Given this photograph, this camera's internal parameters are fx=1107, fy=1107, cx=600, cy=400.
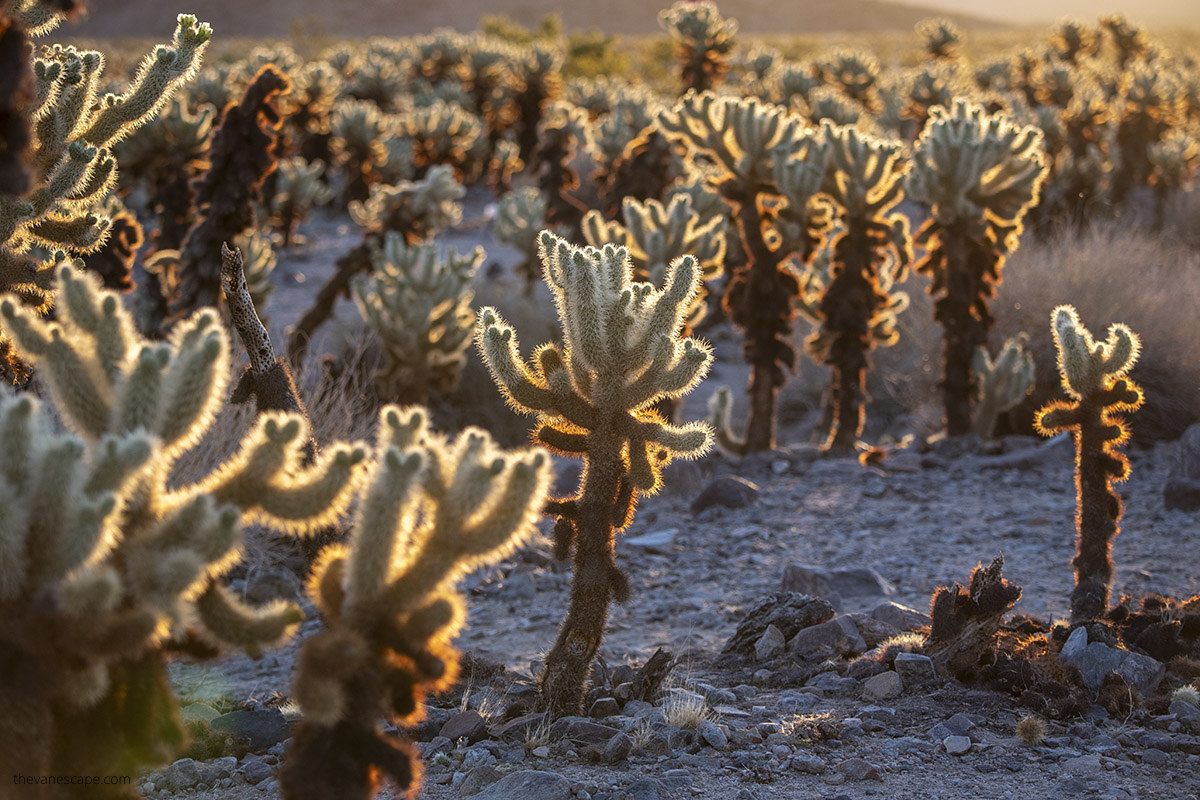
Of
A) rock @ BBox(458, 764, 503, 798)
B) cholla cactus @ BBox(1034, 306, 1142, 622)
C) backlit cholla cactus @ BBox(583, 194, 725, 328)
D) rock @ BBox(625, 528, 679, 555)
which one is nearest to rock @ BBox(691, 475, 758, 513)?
rock @ BBox(625, 528, 679, 555)

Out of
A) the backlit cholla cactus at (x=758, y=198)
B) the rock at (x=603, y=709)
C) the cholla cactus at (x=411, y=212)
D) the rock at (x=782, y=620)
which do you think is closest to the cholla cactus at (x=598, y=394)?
the rock at (x=603, y=709)

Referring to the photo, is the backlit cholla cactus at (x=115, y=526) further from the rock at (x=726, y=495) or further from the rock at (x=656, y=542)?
the rock at (x=726, y=495)

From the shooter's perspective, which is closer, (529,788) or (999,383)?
(529,788)

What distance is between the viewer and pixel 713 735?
3.91 metres

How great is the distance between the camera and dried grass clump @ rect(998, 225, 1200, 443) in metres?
9.10

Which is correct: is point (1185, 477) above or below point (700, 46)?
below

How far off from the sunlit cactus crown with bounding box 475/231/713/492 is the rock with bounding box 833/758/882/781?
44.9 inches

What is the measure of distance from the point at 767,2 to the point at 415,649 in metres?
105

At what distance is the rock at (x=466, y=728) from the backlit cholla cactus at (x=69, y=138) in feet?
6.88

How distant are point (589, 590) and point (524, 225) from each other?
34.2 feet

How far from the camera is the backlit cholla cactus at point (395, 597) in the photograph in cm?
242

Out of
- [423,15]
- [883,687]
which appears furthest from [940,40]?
[423,15]

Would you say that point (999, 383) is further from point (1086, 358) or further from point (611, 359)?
point (611, 359)

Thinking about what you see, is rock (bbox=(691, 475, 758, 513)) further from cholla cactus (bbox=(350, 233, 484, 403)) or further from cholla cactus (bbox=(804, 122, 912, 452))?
cholla cactus (bbox=(350, 233, 484, 403))
